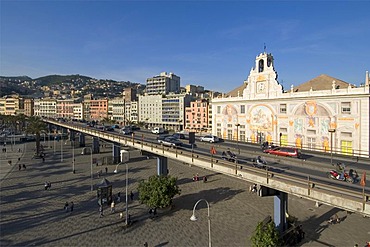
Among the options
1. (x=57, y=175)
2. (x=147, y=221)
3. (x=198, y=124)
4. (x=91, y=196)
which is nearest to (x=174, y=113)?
(x=198, y=124)

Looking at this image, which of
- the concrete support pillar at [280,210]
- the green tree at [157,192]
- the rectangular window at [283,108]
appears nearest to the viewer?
the concrete support pillar at [280,210]

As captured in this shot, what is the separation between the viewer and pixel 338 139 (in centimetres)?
4166

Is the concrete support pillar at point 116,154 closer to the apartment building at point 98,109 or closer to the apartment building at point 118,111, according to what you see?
the apartment building at point 118,111

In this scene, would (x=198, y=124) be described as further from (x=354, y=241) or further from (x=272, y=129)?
(x=354, y=241)

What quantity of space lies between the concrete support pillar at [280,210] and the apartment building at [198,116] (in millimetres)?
91307

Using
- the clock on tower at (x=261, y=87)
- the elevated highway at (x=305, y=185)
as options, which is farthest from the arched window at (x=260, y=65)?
the elevated highway at (x=305, y=185)

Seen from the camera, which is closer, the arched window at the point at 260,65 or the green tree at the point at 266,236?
the green tree at the point at 266,236

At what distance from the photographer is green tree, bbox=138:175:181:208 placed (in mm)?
35750

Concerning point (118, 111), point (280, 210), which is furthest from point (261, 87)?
point (118, 111)

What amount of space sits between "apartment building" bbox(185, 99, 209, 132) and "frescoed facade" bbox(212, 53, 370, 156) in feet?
182

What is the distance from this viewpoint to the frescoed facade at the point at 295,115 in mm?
39375

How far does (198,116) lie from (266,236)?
99513 mm

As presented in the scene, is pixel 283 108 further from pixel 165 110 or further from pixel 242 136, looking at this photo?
pixel 165 110

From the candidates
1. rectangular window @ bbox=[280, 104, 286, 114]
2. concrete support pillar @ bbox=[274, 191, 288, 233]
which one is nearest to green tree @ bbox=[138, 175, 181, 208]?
concrete support pillar @ bbox=[274, 191, 288, 233]
